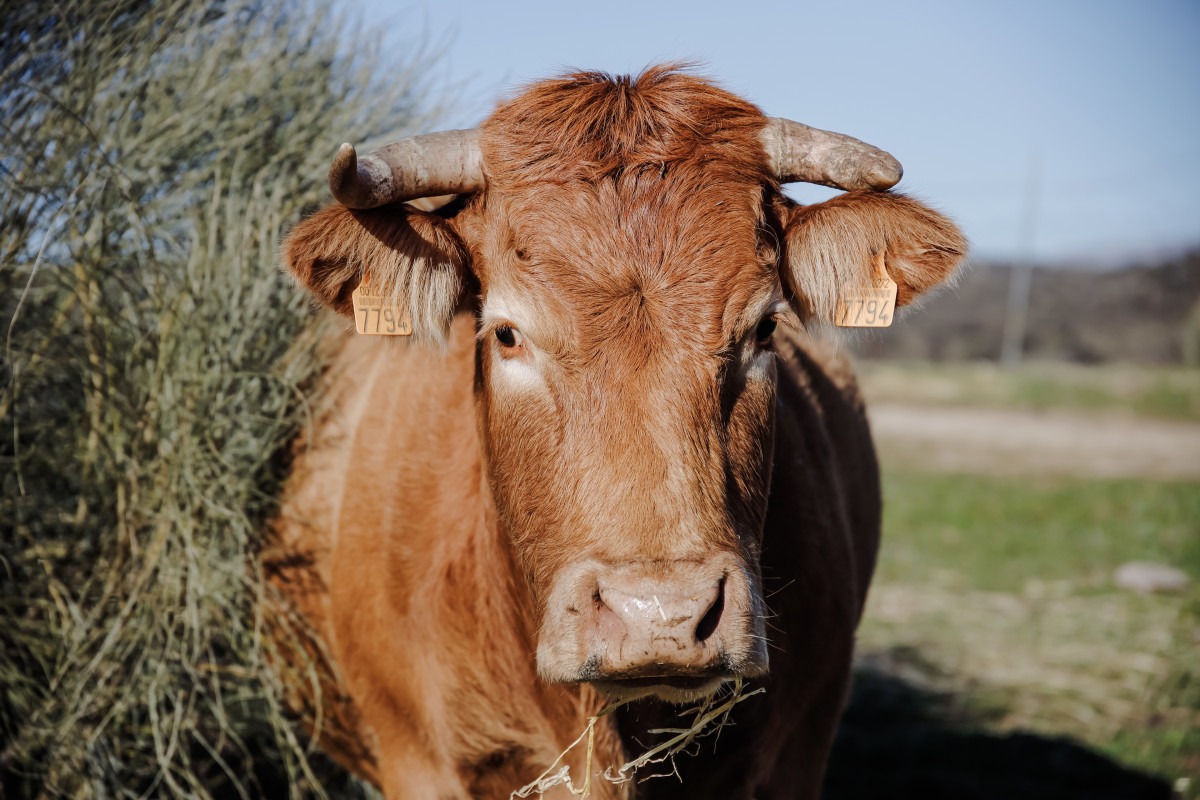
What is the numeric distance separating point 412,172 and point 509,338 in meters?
0.44

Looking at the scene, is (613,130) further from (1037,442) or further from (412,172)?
(1037,442)

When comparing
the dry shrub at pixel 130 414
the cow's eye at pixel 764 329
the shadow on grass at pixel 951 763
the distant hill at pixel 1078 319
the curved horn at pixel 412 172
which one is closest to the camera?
the curved horn at pixel 412 172

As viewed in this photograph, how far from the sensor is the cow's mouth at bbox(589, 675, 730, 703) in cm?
177

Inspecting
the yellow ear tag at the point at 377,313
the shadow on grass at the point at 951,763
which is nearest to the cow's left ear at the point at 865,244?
the yellow ear tag at the point at 377,313

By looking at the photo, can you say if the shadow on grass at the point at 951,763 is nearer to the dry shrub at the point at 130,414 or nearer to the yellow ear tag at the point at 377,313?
the dry shrub at the point at 130,414

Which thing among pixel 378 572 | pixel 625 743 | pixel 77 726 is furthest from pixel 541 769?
pixel 77 726

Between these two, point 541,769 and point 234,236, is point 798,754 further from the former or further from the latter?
point 234,236

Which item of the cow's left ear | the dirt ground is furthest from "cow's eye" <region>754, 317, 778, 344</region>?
the dirt ground

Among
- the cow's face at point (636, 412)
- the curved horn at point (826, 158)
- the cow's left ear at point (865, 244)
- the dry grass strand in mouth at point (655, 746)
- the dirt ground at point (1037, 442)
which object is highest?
the curved horn at point (826, 158)

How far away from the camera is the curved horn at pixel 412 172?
2008 mm

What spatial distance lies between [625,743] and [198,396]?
1721 millimetres

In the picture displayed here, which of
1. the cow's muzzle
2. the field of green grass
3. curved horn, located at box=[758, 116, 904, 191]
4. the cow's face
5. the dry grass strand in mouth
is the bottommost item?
the field of green grass

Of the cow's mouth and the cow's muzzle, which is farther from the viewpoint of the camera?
the cow's mouth

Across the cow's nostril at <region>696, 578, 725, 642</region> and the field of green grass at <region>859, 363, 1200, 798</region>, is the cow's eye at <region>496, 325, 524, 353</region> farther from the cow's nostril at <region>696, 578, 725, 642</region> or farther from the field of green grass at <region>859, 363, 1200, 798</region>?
the field of green grass at <region>859, 363, 1200, 798</region>
